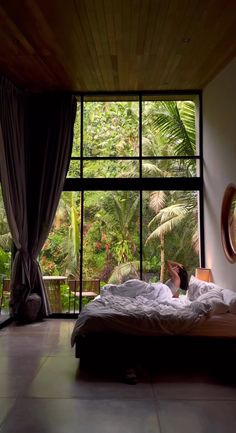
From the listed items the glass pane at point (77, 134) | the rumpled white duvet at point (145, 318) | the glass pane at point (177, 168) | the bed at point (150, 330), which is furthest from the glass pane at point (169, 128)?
the bed at point (150, 330)

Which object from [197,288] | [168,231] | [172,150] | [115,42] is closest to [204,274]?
[197,288]

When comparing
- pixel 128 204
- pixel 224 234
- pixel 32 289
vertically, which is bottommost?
pixel 32 289

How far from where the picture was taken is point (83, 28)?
4.91m

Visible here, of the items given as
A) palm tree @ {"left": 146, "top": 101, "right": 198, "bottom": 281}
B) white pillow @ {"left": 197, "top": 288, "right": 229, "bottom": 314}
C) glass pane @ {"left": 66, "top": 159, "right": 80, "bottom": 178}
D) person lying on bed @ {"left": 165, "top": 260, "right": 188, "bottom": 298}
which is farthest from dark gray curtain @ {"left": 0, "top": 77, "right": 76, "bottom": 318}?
white pillow @ {"left": 197, "top": 288, "right": 229, "bottom": 314}

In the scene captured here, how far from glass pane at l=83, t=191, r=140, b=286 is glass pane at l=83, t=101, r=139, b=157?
0.95 metres

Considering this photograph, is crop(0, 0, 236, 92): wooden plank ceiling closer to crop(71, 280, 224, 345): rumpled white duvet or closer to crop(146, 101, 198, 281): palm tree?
crop(146, 101, 198, 281): palm tree

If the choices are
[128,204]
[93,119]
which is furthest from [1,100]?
[128,204]

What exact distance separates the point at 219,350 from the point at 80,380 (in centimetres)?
164

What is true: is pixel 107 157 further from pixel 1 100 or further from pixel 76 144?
pixel 1 100

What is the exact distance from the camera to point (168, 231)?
7918 mm

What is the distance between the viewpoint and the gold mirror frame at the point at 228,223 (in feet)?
19.3

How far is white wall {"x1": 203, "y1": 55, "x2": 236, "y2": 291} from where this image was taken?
5828 millimetres

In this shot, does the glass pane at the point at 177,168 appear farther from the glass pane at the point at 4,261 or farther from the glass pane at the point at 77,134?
the glass pane at the point at 4,261

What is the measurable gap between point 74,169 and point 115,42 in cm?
274
